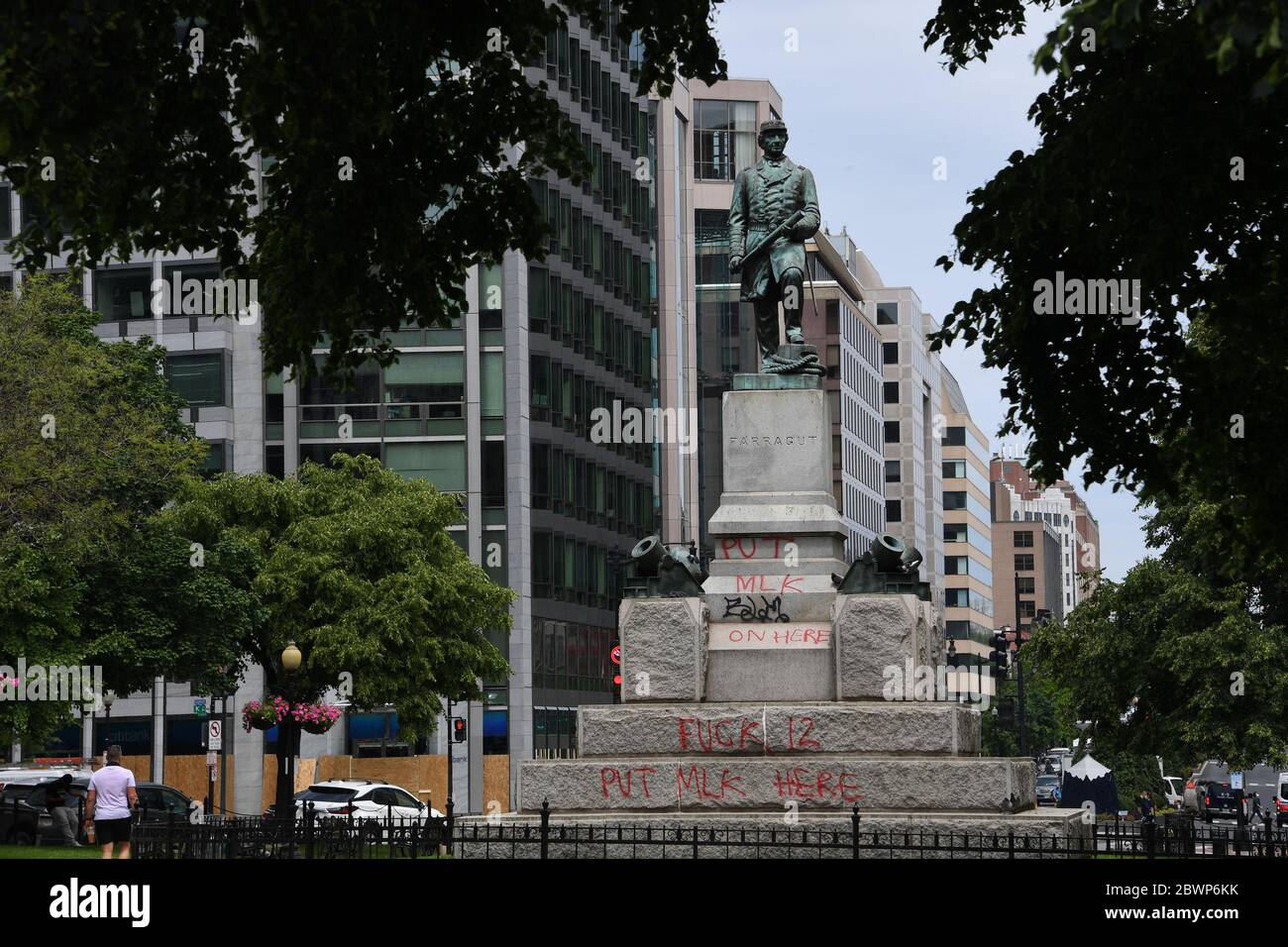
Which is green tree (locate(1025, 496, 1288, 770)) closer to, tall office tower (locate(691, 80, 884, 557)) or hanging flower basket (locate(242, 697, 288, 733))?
hanging flower basket (locate(242, 697, 288, 733))

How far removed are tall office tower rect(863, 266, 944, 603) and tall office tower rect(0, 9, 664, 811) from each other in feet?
222

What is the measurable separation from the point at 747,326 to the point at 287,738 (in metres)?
58.2

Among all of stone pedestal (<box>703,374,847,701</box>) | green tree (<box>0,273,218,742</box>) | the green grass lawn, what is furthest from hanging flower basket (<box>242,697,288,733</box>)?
stone pedestal (<box>703,374,847,701</box>)

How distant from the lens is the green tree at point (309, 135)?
1565 centimetres

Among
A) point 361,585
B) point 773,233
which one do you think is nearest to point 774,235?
point 773,233

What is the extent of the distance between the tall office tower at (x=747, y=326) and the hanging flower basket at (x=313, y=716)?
3582 cm

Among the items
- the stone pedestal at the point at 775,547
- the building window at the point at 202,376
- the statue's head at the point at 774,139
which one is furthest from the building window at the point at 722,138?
the stone pedestal at the point at 775,547

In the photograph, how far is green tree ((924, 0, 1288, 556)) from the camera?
17672 mm

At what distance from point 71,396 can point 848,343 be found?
87.1 metres

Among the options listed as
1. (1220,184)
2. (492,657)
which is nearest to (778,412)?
(1220,184)

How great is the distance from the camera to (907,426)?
147 m

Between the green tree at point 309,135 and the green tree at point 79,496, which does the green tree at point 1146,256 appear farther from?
the green tree at point 79,496

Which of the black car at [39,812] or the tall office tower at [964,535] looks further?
the tall office tower at [964,535]
